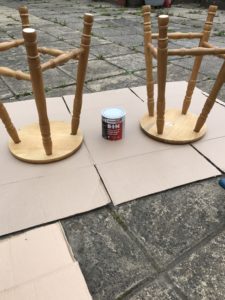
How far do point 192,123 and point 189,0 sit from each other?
25.8ft

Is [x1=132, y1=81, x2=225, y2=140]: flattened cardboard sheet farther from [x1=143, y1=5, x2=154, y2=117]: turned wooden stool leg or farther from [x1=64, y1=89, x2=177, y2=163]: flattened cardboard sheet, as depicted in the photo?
[x1=143, y1=5, x2=154, y2=117]: turned wooden stool leg

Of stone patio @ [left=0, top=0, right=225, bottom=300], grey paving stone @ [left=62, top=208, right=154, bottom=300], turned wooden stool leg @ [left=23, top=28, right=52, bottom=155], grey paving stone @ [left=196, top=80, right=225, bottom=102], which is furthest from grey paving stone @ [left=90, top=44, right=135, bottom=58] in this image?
grey paving stone @ [left=62, top=208, right=154, bottom=300]

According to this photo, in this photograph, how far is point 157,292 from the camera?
1.17 metres

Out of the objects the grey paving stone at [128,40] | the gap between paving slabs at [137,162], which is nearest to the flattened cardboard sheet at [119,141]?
the gap between paving slabs at [137,162]

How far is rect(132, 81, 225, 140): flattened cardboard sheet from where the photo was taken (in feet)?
7.39

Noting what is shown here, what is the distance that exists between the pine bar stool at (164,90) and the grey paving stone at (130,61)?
1.27 m

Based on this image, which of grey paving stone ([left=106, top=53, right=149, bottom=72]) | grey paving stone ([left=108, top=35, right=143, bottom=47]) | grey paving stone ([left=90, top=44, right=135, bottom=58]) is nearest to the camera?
grey paving stone ([left=106, top=53, right=149, bottom=72])

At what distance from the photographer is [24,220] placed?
1.48m

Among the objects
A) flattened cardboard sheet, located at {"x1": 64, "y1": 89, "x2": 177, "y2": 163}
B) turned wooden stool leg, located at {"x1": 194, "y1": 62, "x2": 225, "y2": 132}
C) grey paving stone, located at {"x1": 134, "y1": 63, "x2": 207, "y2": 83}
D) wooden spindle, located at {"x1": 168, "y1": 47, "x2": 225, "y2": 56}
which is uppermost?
wooden spindle, located at {"x1": 168, "y1": 47, "x2": 225, "y2": 56}

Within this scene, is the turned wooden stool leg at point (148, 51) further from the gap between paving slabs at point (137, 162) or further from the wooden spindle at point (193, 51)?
the wooden spindle at point (193, 51)

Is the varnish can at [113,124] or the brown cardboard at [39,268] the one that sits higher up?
the varnish can at [113,124]

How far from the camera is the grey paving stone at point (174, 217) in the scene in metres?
1.37

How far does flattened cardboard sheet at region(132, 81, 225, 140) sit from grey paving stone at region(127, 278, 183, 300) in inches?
48.7

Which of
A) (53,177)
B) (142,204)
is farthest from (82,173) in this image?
(142,204)
